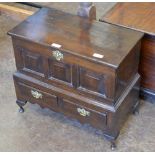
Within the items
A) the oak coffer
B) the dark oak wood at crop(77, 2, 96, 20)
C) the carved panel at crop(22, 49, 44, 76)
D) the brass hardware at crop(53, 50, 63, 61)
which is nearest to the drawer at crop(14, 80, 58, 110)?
the oak coffer

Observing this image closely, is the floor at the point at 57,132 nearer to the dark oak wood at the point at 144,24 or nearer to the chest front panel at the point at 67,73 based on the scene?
the dark oak wood at the point at 144,24

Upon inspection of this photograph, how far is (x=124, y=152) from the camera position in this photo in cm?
183

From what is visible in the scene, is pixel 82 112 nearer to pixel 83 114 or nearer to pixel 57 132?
pixel 83 114

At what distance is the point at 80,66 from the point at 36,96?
41cm

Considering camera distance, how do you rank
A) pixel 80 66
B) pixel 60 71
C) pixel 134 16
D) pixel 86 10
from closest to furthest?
pixel 80 66 < pixel 60 71 < pixel 86 10 < pixel 134 16

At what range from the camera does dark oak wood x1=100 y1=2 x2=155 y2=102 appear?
1.85 meters

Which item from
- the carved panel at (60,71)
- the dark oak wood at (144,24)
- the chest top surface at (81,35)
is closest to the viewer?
the chest top surface at (81,35)

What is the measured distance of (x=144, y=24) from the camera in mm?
1881

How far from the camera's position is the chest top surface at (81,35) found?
5.26ft

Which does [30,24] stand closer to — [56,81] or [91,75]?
[56,81]

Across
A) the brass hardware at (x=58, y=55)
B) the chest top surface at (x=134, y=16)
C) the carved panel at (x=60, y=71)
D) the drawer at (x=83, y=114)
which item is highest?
the chest top surface at (x=134, y=16)

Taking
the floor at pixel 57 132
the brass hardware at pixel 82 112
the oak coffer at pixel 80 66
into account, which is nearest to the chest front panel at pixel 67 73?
the oak coffer at pixel 80 66

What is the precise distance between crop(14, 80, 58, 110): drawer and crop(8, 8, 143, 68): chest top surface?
326 mm

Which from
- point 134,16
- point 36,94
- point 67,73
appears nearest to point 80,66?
point 67,73
